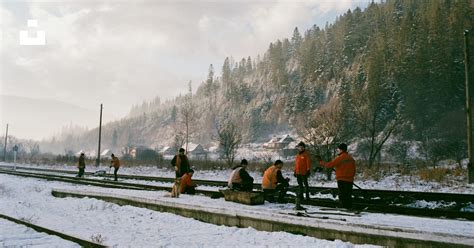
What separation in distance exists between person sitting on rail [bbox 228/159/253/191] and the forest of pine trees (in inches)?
590

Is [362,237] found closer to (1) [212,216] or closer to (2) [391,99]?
(1) [212,216]

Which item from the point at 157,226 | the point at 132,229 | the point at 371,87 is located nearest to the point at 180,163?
the point at 157,226

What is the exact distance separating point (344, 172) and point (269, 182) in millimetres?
3129

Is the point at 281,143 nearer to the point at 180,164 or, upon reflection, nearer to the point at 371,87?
the point at 371,87

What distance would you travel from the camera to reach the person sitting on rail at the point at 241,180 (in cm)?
1395

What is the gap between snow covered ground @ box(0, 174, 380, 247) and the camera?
8.75 meters

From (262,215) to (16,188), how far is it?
17.8 meters

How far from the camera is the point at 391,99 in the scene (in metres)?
84.9

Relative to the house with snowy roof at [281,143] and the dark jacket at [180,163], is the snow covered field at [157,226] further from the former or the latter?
the house with snowy roof at [281,143]

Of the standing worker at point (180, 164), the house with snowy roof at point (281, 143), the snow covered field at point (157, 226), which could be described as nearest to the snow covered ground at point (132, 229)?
the snow covered field at point (157, 226)

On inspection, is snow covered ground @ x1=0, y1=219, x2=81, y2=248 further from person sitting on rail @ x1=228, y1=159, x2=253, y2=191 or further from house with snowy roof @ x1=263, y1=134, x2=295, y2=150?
house with snowy roof @ x1=263, y1=134, x2=295, y2=150

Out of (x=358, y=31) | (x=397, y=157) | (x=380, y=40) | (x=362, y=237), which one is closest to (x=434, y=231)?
(x=362, y=237)

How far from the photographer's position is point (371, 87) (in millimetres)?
84750

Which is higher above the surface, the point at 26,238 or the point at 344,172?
the point at 344,172
